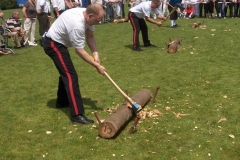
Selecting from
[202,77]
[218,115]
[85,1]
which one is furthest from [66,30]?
[85,1]

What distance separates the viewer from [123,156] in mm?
4738

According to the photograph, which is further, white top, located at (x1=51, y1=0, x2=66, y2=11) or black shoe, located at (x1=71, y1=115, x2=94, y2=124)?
white top, located at (x1=51, y1=0, x2=66, y2=11)

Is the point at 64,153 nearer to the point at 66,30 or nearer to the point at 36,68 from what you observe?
the point at 66,30

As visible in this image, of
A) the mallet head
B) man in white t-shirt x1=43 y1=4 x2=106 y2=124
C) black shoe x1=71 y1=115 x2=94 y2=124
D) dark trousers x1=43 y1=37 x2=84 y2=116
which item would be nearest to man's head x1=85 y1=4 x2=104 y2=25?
man in white t-shirt x1=43 y1=4 x2=106 y2=124

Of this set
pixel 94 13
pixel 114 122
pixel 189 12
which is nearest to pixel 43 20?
pixel 94 13

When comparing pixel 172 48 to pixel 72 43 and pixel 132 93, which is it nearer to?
pixel 132 93

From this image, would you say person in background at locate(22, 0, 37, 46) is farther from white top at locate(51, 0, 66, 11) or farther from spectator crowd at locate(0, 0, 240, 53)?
white top at locate(51, 0, 66, 11)

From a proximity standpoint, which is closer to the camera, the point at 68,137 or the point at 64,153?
the point at 64,153

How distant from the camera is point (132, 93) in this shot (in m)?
7.29

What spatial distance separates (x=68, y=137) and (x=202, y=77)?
161 inches

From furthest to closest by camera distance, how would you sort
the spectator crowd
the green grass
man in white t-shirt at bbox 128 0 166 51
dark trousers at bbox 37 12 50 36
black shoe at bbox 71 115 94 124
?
1. dark trousers at bbox 37 12 50 36
2. the spectator crowd
3. man in white t-shirt at bbox 128 0 166 51
4. black shoe at bbox 71 115 94 124
5. the green grass

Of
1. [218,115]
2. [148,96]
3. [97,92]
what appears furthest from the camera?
[97,92]

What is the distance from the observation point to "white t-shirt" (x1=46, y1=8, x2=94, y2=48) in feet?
17.3

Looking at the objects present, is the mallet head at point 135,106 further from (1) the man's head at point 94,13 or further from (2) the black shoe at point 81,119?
(1) the man's head at point 94,13
